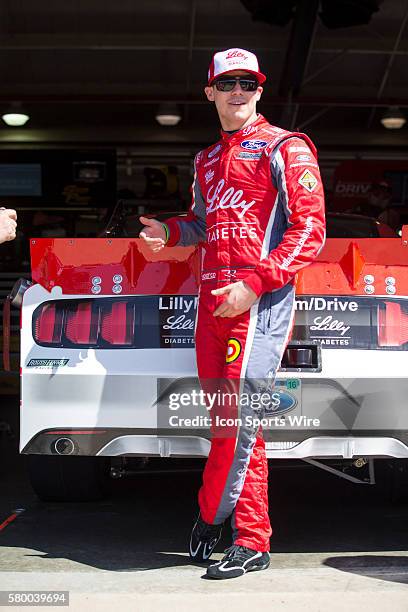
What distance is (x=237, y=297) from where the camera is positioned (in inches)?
139

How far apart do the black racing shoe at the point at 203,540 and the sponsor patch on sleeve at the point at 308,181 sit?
130cm

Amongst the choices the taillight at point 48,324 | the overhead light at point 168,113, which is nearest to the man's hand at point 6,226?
the taillight at point 48,324

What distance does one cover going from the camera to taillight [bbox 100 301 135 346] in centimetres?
399

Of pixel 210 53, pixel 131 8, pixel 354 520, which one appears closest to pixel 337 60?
pixel 210 53

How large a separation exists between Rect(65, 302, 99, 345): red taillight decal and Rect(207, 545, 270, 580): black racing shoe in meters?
0.98

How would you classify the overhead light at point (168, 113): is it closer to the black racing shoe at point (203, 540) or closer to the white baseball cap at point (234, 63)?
the white baseball cap at point (234, 63)

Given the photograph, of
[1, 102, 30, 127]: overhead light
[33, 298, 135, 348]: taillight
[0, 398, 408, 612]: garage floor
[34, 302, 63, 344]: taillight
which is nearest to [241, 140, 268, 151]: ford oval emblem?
[33, 298, 135, 348]: taillight

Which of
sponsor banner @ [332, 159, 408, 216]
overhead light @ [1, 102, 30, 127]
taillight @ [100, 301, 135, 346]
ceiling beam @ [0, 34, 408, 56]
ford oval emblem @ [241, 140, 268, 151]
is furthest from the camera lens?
overhead light @ [1, 102, 30, 127]

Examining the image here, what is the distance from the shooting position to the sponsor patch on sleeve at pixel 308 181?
3637mm

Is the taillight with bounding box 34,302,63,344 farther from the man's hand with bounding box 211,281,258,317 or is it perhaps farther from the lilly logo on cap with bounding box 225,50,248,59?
the lilly logo on cap with bounding box 225,50,248,59

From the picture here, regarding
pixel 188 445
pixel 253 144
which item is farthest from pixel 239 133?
pixel 188 445

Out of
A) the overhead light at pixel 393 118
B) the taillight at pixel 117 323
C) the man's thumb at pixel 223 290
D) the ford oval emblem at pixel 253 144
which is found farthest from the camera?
the overhead light at pixel 393 118

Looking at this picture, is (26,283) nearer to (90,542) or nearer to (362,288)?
(90,542)

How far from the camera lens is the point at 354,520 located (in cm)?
458
